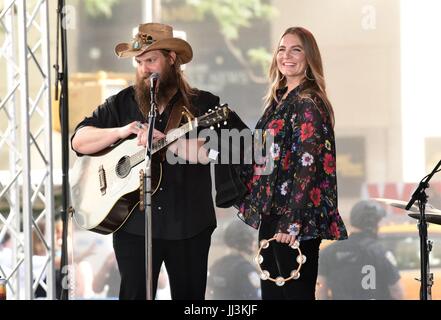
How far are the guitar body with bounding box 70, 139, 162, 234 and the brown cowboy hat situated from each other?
0.44 meters

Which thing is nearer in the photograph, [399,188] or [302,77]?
[302,77]

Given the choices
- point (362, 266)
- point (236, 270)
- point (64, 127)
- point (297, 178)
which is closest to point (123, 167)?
point (64, 127)

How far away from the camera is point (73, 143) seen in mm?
4348

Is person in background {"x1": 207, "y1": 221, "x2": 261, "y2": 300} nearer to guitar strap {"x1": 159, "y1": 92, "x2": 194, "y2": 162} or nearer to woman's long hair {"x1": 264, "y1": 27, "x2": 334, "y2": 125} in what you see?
guitar strap {"x1": 159, "y1": 92, "x2": 194, "y2": 162}

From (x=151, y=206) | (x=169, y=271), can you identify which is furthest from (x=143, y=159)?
(x=169, y=271)

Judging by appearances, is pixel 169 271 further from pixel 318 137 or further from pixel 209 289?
pixel 209 289

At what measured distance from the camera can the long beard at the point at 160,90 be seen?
4133 millimetres

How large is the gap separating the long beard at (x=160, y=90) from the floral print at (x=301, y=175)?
1.79 ft

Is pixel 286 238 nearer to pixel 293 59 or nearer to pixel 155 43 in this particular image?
pixel 293 59

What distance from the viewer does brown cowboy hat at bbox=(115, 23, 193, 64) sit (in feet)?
13.6

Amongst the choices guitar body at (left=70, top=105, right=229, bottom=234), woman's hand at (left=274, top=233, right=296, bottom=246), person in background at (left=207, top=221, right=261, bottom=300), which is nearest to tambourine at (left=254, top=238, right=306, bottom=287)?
woman's hand at (left=274, top=233, right=296, bottom=246)

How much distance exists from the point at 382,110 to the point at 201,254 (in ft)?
9.48

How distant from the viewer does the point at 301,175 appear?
12.3ft


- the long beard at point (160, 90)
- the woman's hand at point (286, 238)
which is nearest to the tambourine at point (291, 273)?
the woman's hand at point (286, 238)
